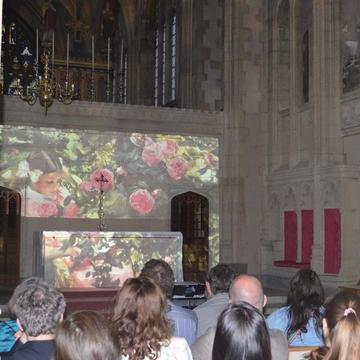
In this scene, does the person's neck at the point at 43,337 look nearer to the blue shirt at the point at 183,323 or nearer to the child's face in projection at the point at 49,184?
the blue shirt at the point at 183,323

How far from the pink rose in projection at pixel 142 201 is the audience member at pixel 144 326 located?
12635 millimetres

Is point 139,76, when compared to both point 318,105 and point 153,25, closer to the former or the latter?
point 153,25

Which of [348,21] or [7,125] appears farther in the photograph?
[7,125]

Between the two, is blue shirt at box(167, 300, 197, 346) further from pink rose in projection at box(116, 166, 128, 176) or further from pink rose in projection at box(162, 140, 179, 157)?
pink rose in projection at box(162, 140, 179, 157)

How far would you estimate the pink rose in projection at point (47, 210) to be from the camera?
14914 mm

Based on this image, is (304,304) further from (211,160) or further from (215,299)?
(211,160)

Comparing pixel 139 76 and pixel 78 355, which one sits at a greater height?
pixel 139 76

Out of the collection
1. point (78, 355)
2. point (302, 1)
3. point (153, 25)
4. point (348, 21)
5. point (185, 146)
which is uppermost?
point (153, 25)

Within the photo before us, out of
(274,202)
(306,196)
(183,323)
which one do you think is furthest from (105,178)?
(183,323)

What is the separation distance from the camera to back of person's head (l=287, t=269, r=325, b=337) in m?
4.31

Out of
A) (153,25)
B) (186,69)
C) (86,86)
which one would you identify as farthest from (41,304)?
(86,86)

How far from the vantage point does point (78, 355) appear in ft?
7.27

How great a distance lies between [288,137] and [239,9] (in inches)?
143

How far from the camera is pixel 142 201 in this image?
1577cm
